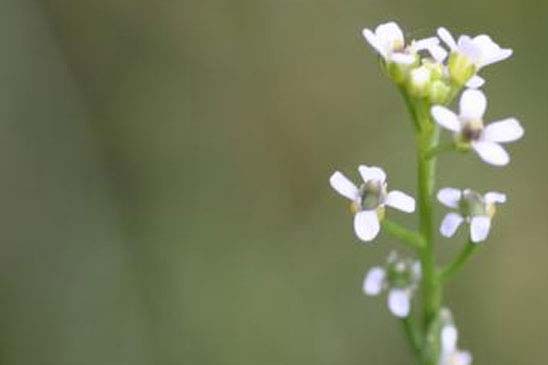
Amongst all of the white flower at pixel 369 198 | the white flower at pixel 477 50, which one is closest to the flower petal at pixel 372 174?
the white flower at pixel 369 198

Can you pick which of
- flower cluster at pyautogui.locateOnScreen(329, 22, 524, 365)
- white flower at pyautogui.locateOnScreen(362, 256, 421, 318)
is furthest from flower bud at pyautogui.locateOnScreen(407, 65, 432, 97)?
white flower at pyautogui.locateOnScreen(362, 256, 421, 318)

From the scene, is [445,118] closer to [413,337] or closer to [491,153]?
[491,153]

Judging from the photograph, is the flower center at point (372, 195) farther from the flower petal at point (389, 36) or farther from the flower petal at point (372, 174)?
the flower petal at point (389, 36)

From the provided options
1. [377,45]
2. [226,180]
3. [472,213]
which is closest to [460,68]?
[377,45]

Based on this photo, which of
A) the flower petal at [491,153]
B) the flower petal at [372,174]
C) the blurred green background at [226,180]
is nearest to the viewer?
the flower petal at [491,153]

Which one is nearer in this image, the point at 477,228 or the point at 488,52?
the point at 477,228

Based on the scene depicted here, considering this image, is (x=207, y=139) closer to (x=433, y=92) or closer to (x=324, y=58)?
(x=324, y=58)

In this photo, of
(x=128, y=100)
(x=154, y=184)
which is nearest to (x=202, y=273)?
(x=154, y=184)

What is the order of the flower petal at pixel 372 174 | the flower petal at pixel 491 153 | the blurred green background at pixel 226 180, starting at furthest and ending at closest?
the blurred green background at pixel 226 180, the flower petal at pixel 372 174, the flower petal at pixel 491 153
